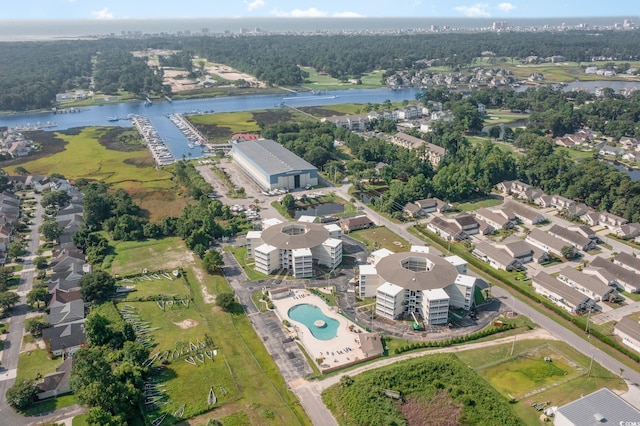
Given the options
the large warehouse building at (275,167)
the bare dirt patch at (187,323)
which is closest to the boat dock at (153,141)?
the large warehouse building at (275,167)

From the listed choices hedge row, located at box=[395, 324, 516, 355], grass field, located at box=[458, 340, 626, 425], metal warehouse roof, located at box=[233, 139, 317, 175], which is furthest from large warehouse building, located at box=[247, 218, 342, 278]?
metal warehouse roof, located at box=[233, 139, 317, 175]

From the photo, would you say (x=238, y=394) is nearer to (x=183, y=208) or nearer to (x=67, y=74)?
(x=183, y=208)

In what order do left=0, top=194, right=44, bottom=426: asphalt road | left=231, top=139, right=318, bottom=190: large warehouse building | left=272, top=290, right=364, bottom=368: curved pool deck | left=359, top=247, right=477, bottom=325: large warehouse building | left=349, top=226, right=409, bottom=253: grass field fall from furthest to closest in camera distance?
left=231, top=139, right=318, bottom=190: large warehouse building < left=349, top=226, right=409, bottom=253: grass field < left=359, top=247, right=477, bottom=325: large warehouse building < left=272, top=290, right=364, bottom=368: curved pool deck < left=0, top=194, right=44, bottom=426: asphalt road

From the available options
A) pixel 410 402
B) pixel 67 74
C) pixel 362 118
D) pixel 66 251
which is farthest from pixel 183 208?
pixel 67 74

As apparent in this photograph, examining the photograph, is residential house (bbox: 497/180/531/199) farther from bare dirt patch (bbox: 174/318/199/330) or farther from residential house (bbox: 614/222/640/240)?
bare dirt patch (bbox: 174/318/199/330)

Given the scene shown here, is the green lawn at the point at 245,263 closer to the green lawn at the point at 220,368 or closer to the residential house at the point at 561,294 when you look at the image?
the green lawn at the point at 220,368

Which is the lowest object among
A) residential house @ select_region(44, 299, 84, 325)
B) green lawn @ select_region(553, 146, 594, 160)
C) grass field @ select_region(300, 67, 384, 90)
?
residential house @ select_region(44, 299, 84, 325)

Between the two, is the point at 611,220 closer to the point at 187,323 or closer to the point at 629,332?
the point at 629,332

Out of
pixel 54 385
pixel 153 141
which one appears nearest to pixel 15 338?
pixel 54 385
